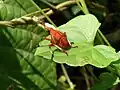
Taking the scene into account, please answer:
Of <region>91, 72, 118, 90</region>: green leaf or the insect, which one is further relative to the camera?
<region>91, 72, 118, 90</region>: green leaf

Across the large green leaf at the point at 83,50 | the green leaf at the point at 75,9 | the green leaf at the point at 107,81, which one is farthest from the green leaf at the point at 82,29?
the green leaf at the point at 75,9

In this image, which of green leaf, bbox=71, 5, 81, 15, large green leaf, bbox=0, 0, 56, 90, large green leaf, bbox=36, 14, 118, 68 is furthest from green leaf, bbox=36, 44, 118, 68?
green leaf, bbox=71, 5, 81, 15

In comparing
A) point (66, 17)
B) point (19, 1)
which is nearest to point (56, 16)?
point (66, 17)

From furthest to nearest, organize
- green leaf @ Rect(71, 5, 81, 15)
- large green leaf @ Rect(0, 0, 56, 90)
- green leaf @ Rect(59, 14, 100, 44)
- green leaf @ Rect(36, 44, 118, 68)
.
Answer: green leaf @ Rect(71, 5, 81, 15) < large green leaf @ Rect(0, 0, 56, 90) < green leaf @ Rect(59, 14, 100, 44) < green leaf @ Rect(36, 44, 118, 68)

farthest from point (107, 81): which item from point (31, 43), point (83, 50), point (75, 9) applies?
point (75, 9)

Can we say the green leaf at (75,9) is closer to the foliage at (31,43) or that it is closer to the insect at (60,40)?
the foliage at (31,43)

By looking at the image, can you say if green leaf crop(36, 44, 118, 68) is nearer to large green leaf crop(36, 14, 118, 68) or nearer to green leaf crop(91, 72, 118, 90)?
large green leaf crop(36, 14, 118, 68)

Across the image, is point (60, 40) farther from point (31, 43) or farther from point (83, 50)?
point (31, 43)
